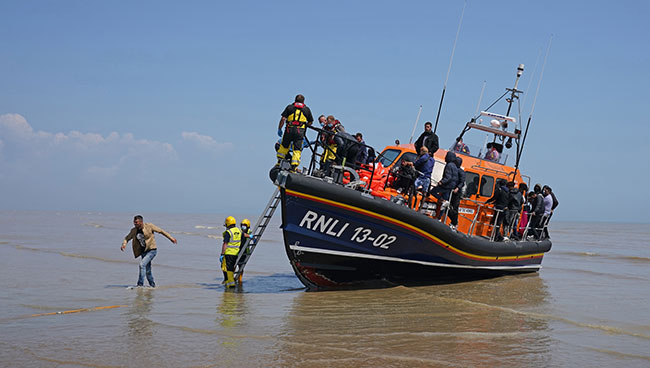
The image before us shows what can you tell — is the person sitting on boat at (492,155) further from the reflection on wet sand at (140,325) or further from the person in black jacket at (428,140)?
the reflection on wet sand at (140,325)

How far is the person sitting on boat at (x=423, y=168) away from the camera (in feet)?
30.8

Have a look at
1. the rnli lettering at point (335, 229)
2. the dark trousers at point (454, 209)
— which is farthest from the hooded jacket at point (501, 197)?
the rnli lettering at point (335, 229)

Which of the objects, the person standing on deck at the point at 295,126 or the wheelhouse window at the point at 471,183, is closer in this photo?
the person standing on deck at the point at 295,126

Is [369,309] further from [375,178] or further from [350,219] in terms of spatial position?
[375,178]

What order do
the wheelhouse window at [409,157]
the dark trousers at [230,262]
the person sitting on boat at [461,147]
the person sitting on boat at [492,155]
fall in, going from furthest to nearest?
the person sitting on boat at [492,155], the person sitting on boat at [461,147], the wheelhouse window at [409,157], the dark trousers at [230,262]

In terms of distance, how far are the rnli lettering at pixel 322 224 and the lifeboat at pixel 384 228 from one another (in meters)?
0.01

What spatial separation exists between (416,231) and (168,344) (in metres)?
4.52

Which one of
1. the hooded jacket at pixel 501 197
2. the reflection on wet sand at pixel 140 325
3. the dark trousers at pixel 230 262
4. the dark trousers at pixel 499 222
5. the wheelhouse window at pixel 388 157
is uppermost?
the wheelhouse window at pixel 388 157

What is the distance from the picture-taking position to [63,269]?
42.0ft

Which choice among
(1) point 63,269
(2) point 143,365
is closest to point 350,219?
(2) point 143,365

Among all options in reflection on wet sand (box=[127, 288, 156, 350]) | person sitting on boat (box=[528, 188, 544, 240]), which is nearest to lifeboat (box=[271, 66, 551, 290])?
person sitting on boat (box=[528, 188, 544, 240])

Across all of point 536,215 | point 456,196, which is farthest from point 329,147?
point 536,215

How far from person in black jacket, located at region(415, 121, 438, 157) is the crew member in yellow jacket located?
3.48 m

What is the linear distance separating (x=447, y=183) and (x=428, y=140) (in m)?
0.89
